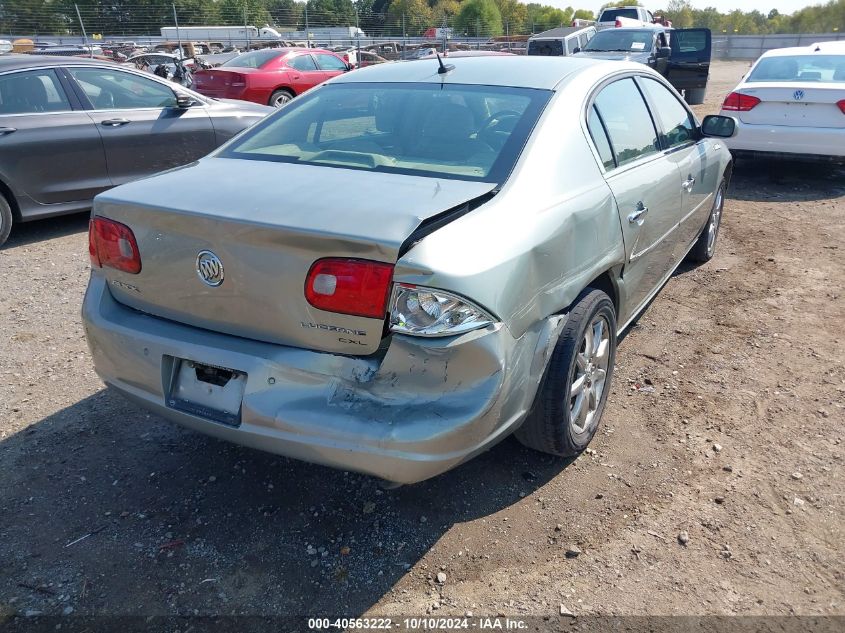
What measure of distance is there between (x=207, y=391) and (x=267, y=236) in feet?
2.03

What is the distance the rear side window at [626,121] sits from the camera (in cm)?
333

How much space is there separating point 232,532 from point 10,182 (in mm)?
4689

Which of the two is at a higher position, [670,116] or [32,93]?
[32,93]

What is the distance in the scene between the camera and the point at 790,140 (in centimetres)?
780

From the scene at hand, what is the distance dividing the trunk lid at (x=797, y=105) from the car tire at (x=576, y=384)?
20.1 ft

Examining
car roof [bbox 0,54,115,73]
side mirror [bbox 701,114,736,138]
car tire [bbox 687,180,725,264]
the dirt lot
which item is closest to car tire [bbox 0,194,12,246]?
car roof [bbox 0,54,115,73]

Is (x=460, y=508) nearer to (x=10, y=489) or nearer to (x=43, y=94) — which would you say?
(x=10, y=489)

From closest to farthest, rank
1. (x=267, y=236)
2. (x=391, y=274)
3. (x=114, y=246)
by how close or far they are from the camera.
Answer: (x=391, y=274) → (x=267, y=236) → (x=114, y=246)

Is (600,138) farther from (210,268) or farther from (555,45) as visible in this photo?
(555,45)

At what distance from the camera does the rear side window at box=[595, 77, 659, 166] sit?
131 inches

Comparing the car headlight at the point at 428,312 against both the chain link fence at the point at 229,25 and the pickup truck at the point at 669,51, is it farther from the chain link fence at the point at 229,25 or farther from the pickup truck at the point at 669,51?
the chain link fence at the point at 229,25

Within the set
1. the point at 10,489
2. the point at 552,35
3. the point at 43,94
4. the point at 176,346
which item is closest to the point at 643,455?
the point at 176,346

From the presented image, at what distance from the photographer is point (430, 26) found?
4575 cm

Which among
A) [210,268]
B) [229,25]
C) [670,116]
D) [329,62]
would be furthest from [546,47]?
[229,25]
